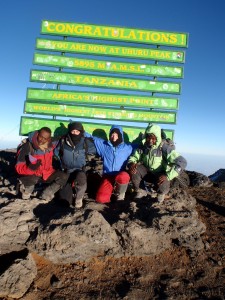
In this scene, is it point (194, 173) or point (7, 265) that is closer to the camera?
point (7, 265)

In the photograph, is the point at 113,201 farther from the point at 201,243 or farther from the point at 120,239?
the point at 201,243

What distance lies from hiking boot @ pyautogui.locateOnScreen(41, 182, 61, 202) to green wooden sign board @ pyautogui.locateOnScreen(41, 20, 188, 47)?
6.15m

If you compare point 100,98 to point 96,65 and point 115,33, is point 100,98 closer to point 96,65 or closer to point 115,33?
point 96,65

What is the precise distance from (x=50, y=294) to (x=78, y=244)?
0.97 m

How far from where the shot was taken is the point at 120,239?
6.00 meters

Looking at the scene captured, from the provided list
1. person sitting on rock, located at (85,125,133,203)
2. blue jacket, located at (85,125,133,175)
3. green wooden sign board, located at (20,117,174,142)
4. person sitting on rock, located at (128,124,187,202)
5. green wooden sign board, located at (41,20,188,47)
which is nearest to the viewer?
person sitting on rock, located at (128,124,187,202)

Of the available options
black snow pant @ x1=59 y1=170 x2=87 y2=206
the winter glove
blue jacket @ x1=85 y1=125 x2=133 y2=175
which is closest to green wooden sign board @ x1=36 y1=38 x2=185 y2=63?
blue jacket @ x1=85 y1=125 x2=133 y2=175

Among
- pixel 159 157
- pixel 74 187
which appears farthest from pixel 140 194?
pixel 74 187

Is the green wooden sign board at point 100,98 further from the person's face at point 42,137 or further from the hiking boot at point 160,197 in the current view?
the hiking boot at point 160,197

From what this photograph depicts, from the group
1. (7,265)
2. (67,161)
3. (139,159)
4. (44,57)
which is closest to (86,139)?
(67,161)

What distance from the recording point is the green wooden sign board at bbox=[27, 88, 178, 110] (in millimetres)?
10750

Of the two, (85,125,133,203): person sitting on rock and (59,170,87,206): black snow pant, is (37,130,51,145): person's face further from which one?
(85,125,133,203): person sitting on rock

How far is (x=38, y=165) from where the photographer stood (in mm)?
7078

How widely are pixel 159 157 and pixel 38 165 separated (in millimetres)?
3025
